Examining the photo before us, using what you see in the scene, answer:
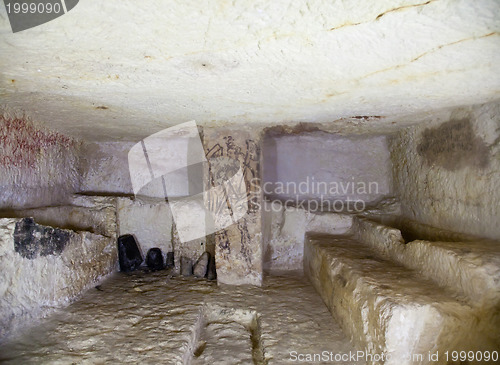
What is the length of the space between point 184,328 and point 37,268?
4.15 feet

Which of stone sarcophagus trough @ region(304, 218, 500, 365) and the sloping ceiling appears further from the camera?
stone sarcophagus trough @ region(304, 218, 500, 365)

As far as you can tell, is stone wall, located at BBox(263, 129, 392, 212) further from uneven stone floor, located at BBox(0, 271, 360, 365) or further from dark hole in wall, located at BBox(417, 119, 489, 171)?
uneven stone floor, located at BBox(0, 271, 360, 365)

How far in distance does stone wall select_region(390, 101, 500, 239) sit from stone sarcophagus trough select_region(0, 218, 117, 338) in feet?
11.2

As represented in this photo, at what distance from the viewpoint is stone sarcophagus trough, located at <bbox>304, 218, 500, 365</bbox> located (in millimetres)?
1755

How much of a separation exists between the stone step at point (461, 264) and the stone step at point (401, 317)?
7cm

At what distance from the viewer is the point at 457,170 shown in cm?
264

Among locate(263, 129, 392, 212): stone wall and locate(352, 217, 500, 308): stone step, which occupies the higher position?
locate(263, 129, 392, 212): stone wall

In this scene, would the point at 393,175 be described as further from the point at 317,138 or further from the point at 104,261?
the point at 104,261

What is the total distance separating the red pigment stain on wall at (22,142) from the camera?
261 cm

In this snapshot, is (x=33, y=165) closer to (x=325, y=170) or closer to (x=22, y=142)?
(x=22, y=142)

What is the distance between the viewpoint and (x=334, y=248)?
321 centimetres

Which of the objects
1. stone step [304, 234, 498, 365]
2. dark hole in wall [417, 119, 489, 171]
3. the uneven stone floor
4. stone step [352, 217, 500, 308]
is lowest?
the uneven stone floor

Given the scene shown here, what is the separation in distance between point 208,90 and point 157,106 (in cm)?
63

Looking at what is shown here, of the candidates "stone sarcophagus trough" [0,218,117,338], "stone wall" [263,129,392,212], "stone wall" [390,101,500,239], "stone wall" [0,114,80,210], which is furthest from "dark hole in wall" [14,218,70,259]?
"stone wall" [390,101,500,239]
